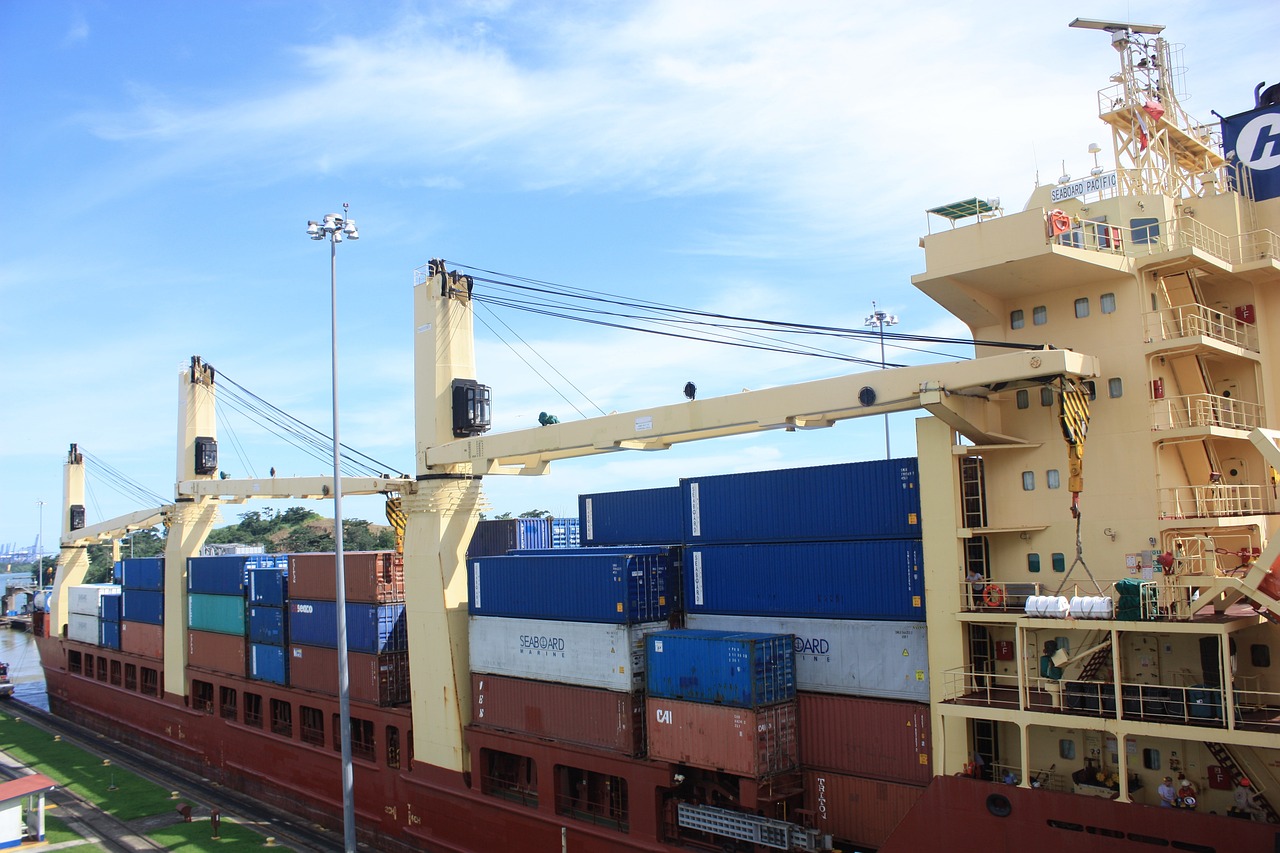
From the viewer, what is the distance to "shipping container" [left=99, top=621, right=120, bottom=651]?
1850 inches

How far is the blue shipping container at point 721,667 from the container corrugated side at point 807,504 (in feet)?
7.83

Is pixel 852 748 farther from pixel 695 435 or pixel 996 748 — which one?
pixel 695 435

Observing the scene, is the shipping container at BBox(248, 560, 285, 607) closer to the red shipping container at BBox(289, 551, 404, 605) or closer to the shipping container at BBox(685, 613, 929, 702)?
the red shipping container at BBox(289, 551, 404, 605)

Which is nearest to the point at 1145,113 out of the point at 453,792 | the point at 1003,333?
the point at 1003,333

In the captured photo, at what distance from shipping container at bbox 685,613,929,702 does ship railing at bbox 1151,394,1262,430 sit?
581 cm

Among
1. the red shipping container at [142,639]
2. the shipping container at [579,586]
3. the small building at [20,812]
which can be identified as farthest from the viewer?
the red shipping container at [142,639]

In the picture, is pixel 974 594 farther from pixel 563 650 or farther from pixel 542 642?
pixel 542 642

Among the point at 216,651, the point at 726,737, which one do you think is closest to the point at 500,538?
the point at 726,737

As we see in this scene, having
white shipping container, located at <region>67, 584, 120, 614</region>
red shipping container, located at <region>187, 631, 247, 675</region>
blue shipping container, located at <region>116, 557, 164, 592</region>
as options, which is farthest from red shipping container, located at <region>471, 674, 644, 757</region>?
white shipping container, located at <region>67, 584, 120, 614</region>

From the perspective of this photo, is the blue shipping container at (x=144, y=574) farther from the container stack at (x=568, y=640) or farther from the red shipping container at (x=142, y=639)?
the container stack at (x=568, y=640)

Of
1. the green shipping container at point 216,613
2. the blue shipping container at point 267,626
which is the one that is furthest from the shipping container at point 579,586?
the green shipping container at point 216,613

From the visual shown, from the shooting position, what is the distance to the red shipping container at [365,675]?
2798cm

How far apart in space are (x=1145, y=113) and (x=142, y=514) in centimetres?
4734

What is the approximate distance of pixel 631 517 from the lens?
82.6ft
